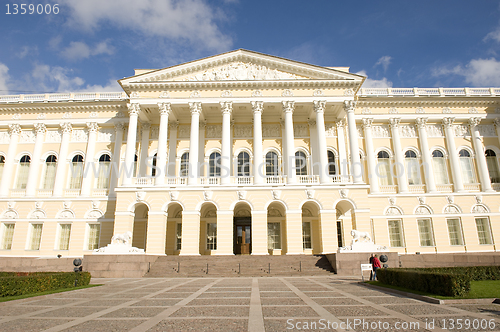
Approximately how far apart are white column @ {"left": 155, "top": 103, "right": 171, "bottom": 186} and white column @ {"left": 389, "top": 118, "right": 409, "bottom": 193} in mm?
22144

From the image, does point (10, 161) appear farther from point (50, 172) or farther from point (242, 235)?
point (242, 235)

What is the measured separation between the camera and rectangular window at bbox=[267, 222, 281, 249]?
3094 cm

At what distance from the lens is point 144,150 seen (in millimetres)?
32875

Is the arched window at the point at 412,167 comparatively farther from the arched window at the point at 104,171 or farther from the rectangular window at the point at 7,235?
the rectangular window at the point at 7,235

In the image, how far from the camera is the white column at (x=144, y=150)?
1272 inches

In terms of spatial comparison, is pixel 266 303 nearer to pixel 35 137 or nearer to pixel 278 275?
pixel 278 275

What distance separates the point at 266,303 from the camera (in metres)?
10.1

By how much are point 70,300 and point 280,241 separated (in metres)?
21.6

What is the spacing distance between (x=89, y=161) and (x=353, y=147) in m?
25.4

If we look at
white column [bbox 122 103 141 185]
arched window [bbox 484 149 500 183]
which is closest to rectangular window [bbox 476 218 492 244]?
arched window [bbox 484 149 500 183]

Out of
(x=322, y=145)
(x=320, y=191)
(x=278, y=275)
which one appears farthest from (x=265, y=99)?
(x=278, y=275)

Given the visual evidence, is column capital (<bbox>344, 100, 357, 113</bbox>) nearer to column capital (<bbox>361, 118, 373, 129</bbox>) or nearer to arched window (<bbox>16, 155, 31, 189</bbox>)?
column capital (<bbox>361, 118, 373, 129</bbox>)

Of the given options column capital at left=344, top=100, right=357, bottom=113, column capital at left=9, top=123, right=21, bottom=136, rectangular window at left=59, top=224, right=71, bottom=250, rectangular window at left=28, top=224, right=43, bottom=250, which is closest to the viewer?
column capital at left=344, top=100, right=357, bottom=113

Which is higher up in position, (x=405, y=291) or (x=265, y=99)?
(x=265, y=99)
